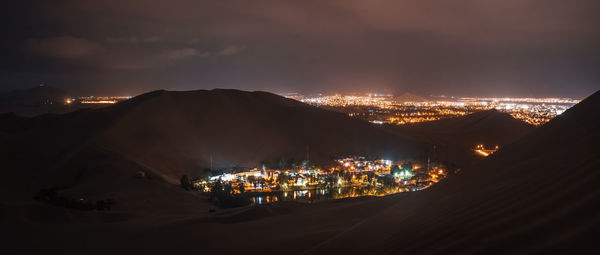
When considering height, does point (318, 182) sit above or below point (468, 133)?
below

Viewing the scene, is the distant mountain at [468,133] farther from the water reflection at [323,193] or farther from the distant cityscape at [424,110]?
the water reflection at [323,193]

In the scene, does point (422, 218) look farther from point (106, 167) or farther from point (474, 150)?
point (474, 150)

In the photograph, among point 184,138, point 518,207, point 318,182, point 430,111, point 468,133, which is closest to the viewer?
point 518,207

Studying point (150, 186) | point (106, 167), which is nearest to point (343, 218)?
point (150, 186)

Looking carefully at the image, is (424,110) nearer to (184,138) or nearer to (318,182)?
(184,138)

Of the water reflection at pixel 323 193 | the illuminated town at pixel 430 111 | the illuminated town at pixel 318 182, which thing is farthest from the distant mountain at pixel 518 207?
the illuminated town at pixel 430 111

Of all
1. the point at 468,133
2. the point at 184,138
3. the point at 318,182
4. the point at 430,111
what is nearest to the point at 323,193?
the point at 318,182

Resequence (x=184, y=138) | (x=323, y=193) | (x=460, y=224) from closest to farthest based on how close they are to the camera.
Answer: (x=460, y=224), (x=323, y=193), (x=184, y=138)

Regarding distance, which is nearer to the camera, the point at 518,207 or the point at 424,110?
the point at 518,207
